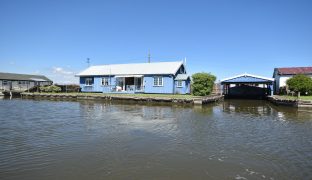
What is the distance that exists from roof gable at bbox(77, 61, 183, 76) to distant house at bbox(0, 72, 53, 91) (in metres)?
18.7

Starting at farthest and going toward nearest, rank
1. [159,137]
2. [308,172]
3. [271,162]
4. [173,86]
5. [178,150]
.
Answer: [173,86] < [159,137] < [178,150] < [271,162] < [308,172]

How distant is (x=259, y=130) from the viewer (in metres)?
13.2

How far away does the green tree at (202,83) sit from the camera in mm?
31484

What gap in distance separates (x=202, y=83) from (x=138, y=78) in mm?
12446

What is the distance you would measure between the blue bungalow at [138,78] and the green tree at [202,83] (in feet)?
12.5

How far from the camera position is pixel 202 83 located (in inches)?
1257

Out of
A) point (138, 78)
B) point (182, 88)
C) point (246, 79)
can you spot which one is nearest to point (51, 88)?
point (138, 78)

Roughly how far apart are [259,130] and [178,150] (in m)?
6.25

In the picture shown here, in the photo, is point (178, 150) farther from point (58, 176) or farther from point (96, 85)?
point (96, 85)

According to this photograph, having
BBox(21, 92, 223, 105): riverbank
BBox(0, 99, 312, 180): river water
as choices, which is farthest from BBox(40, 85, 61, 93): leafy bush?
BBox(0, 99, 312, 180): river water

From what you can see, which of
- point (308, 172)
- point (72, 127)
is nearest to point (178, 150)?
point (308, 172)

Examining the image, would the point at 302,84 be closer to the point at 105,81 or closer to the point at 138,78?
the point at 138,78

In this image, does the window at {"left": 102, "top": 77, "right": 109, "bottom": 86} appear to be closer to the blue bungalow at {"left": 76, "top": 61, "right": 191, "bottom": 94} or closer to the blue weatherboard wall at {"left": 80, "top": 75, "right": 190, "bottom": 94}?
the blue bungalow at {"left": 76, "top": 61, "right": 191, "bottom": 94}

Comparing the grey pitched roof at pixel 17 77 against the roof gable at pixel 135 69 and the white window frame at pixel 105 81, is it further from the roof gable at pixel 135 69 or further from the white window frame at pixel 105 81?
the white window frame at pixel 105 81
